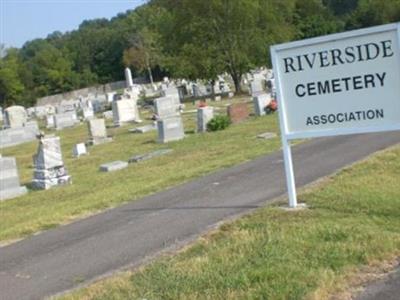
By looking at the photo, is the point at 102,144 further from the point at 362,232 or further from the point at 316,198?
the point at 362,232

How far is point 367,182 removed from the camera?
7418mm

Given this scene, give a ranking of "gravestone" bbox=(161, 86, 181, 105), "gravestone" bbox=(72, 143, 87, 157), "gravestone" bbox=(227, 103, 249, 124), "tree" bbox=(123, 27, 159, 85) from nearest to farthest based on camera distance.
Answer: "gravestone" bbox=(72, 143, 87, 157) → "gravestone" bbox=(227, 103, 249, 124) → "gravestone" bbox=(161, 86, 181, 105) → "tree" bbox=(123, 27, 159, 85)

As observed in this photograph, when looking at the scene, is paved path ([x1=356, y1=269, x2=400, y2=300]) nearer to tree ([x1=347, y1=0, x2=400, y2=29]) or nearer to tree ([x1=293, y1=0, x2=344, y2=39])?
tree ([x1=293, y1=0, x2=344, y2=39])

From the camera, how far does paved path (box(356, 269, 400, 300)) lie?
4.11m

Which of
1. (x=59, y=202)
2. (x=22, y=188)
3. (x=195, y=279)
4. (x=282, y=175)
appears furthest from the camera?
(x=22, y=188)

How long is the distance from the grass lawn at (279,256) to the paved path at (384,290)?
0.65 feet

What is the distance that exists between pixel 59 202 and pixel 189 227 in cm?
458

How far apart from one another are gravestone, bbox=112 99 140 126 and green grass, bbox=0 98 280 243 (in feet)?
22.9

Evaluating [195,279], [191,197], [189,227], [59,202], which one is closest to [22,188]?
[59,202]

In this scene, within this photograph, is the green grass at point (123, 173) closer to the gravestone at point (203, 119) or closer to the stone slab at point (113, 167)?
the stone slab at point (113, 167)

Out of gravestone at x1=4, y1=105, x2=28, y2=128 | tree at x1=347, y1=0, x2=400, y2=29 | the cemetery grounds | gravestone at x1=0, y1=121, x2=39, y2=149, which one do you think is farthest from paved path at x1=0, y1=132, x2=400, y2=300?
tree at x1=347, y1=0, x2=400, y2=29

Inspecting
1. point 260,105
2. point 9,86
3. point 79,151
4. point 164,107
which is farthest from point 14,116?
point 9,86

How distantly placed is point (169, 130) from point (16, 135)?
42.9 feet

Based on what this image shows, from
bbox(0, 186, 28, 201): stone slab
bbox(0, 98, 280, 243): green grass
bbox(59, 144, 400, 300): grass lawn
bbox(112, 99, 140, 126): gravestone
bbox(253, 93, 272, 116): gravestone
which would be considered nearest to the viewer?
bbox(59, 144, 400, 300): grass lawn
